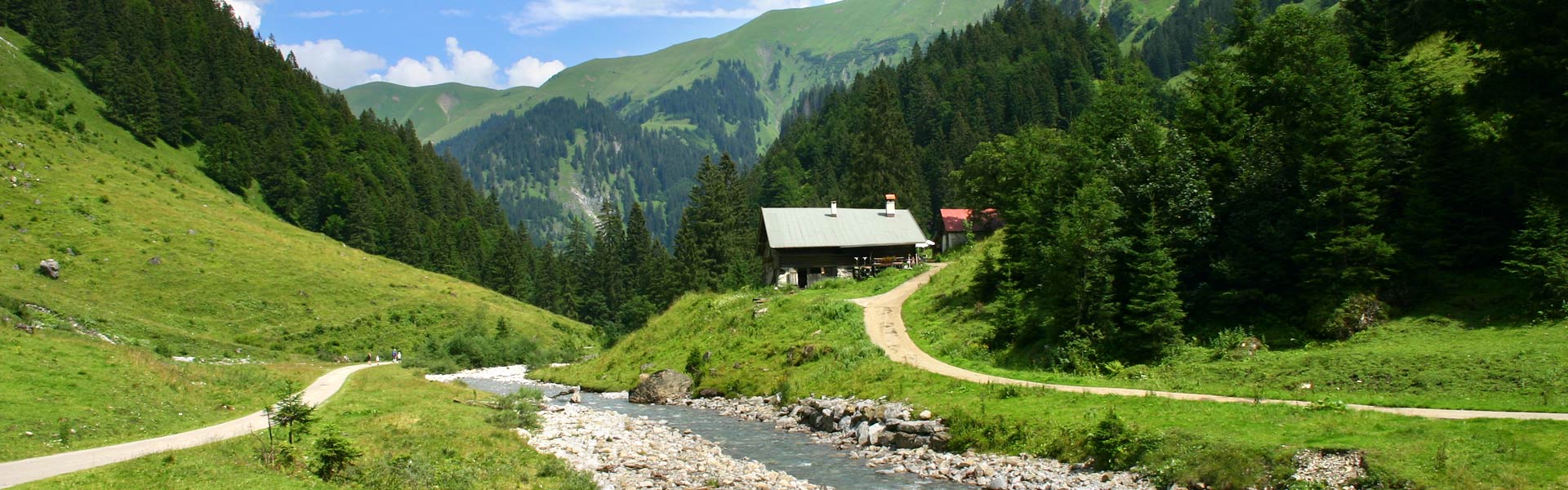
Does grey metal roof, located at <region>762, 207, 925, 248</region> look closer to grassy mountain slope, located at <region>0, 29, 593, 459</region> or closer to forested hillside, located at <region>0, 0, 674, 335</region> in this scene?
grassy mountain slope, located at <region>0, 29, 593, 459</region>

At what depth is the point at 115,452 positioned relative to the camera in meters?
17.7

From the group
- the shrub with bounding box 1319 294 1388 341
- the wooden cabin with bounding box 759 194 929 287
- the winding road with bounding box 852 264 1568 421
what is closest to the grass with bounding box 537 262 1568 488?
the winding road with bounding box 852 264 1568 421

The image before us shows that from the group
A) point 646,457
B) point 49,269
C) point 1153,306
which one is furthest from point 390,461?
point 49,269

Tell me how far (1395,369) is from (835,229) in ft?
158

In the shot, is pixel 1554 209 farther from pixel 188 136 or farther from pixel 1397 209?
pixel 188 136

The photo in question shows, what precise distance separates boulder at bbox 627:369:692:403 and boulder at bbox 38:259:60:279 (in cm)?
4317

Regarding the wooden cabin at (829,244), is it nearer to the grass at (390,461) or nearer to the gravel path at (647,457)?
the gravel path at (647,457)

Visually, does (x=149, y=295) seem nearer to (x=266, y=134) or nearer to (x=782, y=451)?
(x=782, y=451)

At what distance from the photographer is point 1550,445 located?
1509cm

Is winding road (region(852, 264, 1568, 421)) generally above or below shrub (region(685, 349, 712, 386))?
above

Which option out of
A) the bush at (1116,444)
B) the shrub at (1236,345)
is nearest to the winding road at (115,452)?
the bush at (1116,444)

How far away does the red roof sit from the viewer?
71.1 m

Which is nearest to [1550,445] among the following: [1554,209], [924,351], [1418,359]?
[1418,359]

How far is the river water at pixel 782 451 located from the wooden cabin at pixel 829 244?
88.7 feet
